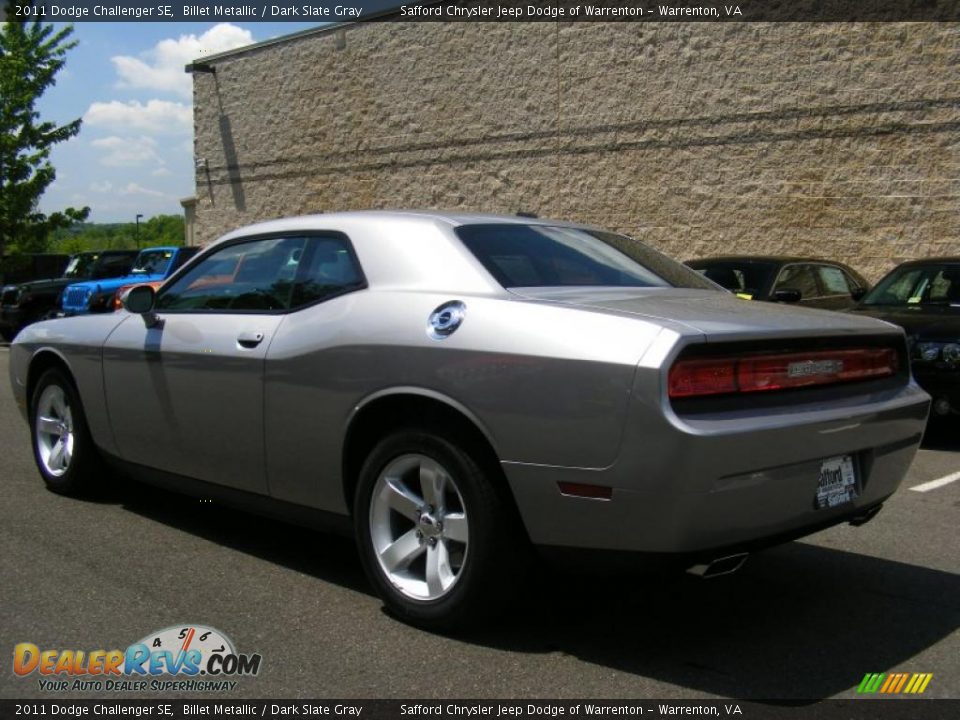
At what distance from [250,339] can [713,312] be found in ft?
6.68

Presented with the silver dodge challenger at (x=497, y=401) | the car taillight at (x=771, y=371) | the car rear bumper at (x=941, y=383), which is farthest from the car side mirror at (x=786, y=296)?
the car taillight at (x=771, y=371)

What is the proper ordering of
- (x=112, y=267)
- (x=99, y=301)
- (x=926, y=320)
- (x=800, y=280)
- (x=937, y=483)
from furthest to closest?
(x=112, y=267)
(x=99, y=301)
(x=800, y=280)
(x=926, y=320)
(x=937, y=483)

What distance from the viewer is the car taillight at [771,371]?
11.1 feet

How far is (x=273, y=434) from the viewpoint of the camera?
450 centimetres

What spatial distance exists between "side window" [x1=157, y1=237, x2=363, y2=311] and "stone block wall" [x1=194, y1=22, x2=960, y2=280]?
13.1 m

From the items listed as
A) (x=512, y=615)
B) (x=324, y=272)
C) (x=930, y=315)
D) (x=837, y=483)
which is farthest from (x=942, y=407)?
(x=324, y=272)

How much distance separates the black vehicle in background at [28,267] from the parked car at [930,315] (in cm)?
1938

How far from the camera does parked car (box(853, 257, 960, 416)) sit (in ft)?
26.1

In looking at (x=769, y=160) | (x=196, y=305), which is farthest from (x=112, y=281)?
(x=196, y=305)

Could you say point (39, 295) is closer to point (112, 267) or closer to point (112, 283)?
point (112, 267)

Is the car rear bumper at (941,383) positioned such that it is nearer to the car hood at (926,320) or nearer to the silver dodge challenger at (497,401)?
the car hood at (926,320)

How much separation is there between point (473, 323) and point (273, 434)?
3.96 ft

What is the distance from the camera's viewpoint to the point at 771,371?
11.8 ft

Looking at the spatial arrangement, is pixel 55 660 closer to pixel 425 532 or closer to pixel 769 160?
pixel 425 532
